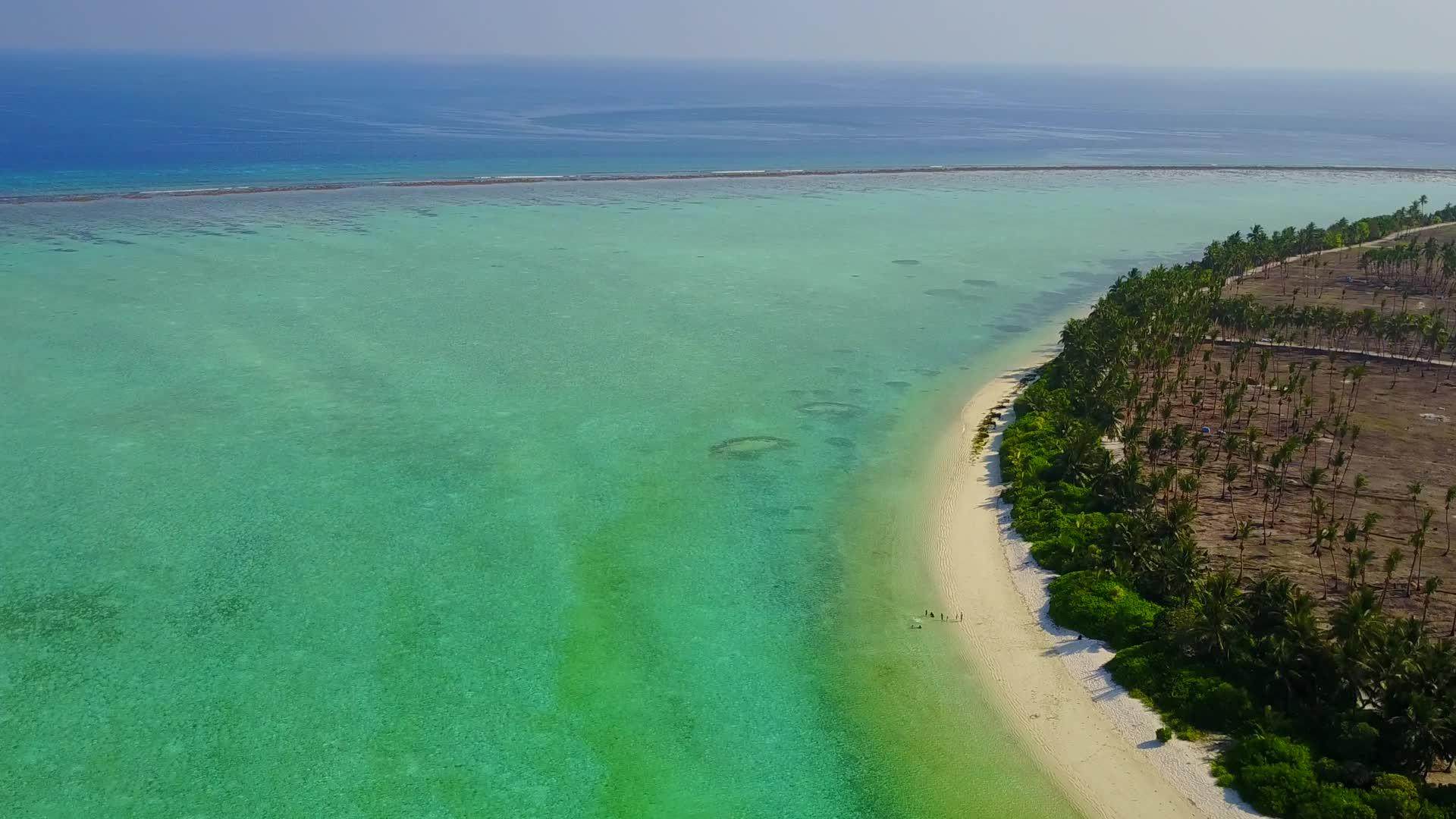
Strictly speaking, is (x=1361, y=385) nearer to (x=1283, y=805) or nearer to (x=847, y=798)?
(x=1283, y=805)

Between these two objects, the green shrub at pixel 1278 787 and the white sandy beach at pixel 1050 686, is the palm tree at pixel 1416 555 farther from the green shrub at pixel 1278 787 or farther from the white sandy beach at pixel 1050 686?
the green shrub at pixel 1278 787

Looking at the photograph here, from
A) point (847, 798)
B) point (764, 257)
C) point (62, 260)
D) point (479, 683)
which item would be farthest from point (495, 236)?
point (847, 798)

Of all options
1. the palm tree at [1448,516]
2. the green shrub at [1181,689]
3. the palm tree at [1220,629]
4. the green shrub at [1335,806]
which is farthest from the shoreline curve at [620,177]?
the green shrub at [1335,806]

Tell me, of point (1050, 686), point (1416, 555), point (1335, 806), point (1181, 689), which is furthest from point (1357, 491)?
point (1335, 806)

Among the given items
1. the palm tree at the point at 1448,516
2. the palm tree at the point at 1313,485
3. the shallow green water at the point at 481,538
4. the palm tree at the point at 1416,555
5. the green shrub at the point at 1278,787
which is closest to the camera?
the green shrub at the point at 1278,787

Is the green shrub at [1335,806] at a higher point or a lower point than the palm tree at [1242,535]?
lower

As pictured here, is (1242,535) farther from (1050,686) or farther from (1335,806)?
(1335,806)

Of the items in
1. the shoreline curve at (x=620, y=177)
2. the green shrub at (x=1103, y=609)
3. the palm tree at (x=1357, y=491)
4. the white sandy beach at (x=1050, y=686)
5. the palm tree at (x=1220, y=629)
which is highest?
the shoreline curve at (x=620, y=177)
